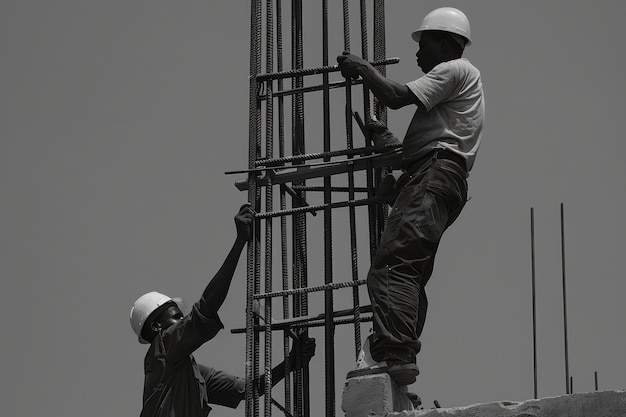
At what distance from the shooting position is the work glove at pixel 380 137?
11430 mm

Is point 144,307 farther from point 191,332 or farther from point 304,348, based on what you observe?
point 304,348

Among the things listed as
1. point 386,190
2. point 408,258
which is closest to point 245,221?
point 386,190

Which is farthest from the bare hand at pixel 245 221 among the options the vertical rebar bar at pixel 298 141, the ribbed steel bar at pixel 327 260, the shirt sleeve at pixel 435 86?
the shirt sleeve at pixel 435 86

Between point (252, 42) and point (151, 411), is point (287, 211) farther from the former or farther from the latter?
point (151, 411)

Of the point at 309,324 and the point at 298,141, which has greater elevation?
the point at 298,141

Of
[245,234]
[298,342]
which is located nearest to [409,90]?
[245,234]

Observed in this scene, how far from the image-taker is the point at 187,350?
12.5 meters

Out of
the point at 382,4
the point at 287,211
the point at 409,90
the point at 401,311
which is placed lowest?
the point at 401,311

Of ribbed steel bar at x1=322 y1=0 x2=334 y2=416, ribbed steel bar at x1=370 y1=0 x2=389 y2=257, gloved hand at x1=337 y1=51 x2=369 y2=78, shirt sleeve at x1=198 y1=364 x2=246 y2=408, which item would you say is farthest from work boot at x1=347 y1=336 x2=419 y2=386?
shirt sleeve at x1=198 y1=364 x2=246 y2=408

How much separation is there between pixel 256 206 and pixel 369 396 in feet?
8.32

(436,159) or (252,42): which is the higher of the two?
(252,42)

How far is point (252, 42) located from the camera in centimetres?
1211

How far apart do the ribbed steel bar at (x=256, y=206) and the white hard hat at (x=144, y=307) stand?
7.04ft

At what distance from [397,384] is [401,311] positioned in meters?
0.50
